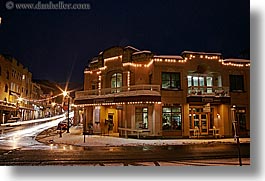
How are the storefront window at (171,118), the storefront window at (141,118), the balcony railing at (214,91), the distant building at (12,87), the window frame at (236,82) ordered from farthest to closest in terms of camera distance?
the storefront window at (141,118), the storefront window at (171,118), the balcony railing at (214,91), the window frame at (236,82), the distant building at (12,87)

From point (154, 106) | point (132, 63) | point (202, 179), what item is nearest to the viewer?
point (202, 179)

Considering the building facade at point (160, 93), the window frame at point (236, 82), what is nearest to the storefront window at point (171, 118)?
the building facade at point (160, 93)

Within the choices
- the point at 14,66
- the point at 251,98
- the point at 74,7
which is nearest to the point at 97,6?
the point at 74,7

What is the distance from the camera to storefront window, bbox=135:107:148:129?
33.6 feet

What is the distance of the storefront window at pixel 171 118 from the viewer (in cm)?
1001

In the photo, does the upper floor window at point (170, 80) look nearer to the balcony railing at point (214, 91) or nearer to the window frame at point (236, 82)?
the balcony railing at point (214, 91)

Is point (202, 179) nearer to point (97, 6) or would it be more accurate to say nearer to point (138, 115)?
point (97, 6)

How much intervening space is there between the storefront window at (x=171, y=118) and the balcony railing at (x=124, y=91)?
2.80 ft

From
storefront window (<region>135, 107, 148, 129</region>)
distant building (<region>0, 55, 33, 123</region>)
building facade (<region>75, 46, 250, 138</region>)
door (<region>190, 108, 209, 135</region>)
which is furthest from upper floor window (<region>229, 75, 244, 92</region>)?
distant building (<region>0, 55, 33, 123</region>)

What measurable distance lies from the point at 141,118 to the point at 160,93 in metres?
1.27

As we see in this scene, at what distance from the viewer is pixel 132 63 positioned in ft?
35.7

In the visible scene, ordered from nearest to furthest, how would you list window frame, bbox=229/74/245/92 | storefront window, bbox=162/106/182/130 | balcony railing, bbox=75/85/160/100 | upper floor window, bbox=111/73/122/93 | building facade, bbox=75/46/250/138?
window frame, bbox=229/74/245/92, building facade, bbox=75/46/250/138, balcony railing, bbox=75/85/160/100, storefront window, bbox=162/106/182/130, upper floor window, bbox=111/73/122/93

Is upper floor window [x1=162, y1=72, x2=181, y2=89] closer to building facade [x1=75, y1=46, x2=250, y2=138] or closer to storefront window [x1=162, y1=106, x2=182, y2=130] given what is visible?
building facade [x1=75, y1=46, x2=250, y2=138]

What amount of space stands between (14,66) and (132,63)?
497cm
